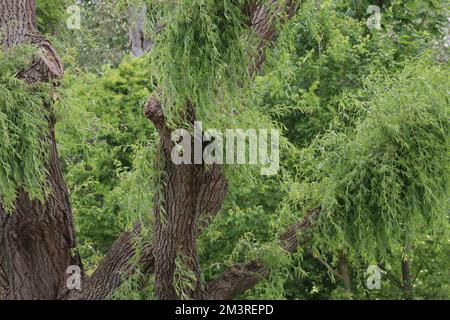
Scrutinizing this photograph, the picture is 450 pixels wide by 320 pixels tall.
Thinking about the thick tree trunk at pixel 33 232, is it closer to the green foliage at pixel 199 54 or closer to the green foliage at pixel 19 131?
the green foliage at pixel 19 131

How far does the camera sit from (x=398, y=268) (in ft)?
47.0

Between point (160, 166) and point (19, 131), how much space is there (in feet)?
3.68

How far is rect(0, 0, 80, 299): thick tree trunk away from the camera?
848cm

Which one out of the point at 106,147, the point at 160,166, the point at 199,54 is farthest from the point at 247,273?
the point at 106,147

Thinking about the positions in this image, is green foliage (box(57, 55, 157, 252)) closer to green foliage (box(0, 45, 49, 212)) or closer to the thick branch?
the thick branch

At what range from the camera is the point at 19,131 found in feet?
23.8

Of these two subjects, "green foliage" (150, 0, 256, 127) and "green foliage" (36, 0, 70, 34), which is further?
"green foliage" (36, 0, 70, 34)

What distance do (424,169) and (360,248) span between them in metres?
0.87

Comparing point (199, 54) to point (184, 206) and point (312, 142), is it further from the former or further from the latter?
point (312, 142)

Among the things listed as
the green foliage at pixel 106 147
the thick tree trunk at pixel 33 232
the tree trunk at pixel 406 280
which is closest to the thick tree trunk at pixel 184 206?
the thick tree trunk at pixel 33 232

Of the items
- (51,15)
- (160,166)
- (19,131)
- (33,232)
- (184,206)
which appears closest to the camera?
(19,131)

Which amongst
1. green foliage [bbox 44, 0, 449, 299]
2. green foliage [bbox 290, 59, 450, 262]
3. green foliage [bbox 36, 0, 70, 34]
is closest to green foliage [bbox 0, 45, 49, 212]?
green foliage [bbox 44, 0, 449, 299]
